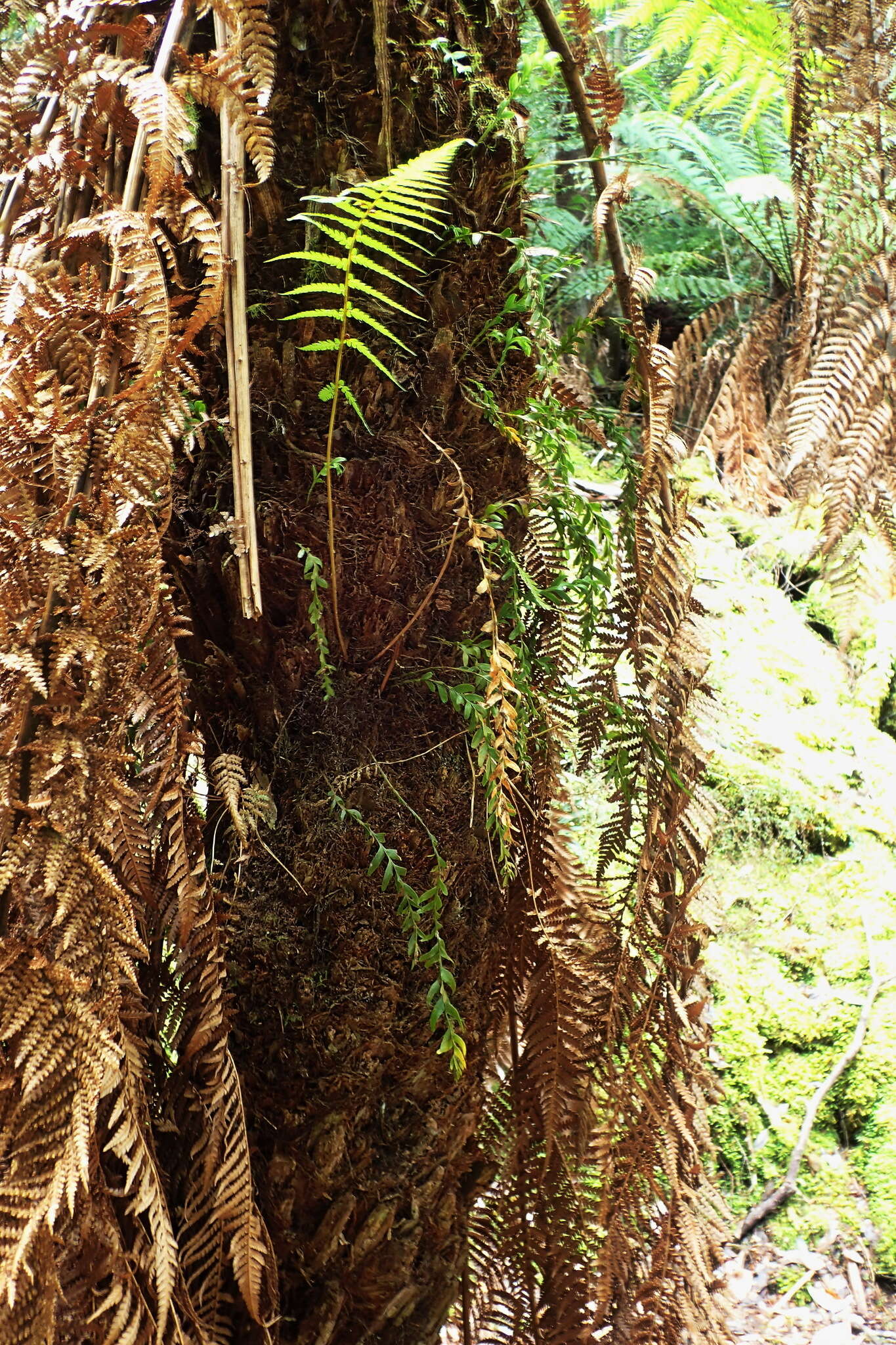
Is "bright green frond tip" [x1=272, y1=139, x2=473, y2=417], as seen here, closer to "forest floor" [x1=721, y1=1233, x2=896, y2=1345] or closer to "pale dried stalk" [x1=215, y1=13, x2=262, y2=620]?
"pale dried stalk" [x1=215, y1=13, x2=262, y2=620]

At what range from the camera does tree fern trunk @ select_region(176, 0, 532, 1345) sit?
0.84 metres

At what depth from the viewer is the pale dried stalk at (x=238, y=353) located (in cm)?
75

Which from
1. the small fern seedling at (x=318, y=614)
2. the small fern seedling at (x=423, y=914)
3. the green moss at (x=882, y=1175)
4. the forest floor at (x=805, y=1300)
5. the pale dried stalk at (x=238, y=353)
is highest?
the pale dried stalk at (x=238, y=353)

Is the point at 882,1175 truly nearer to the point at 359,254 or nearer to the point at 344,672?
the point at 344,672

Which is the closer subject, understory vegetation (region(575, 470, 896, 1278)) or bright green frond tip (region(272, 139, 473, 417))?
bright green frond tip (region(272, 139, 473, 417))

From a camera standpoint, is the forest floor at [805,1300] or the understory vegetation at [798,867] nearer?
the forest floor at [805,1300]

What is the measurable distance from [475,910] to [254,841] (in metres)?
0.25

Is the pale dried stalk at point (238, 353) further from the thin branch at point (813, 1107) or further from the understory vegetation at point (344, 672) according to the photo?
the thin branch at point (813, 1107)

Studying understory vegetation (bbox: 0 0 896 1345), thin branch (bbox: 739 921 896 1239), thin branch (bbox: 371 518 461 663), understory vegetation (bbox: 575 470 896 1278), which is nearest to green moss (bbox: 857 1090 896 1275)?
understory vegetation (bbox: 575 470 896 1278)

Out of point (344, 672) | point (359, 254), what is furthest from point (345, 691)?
point (359, 254)

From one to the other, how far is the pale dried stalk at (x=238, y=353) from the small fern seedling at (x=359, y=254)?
4cm

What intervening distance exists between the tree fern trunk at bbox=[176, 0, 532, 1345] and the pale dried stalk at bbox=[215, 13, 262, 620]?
73 mm

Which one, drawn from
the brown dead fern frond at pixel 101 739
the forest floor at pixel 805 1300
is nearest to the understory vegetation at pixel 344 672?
the brown dead fern frond at pixel 101 739

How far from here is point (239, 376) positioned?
2.50ft
